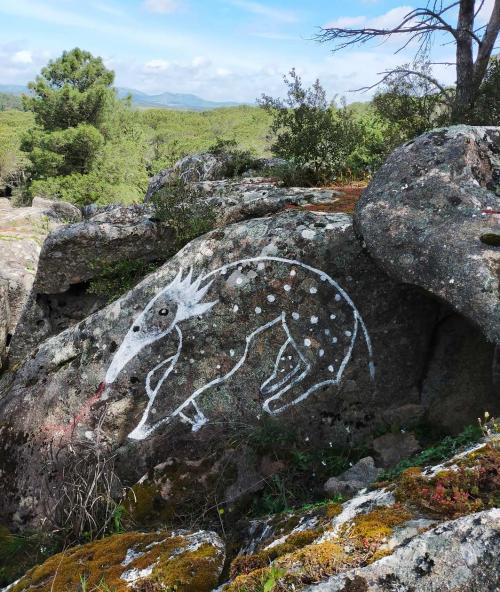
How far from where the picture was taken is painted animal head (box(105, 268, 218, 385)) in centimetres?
662

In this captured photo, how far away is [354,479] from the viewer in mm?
5020

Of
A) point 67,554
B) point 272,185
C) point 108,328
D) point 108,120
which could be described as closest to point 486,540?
point 67,554

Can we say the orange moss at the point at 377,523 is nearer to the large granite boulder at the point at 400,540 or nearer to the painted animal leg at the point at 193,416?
the large granite boulder at the point at 400,540

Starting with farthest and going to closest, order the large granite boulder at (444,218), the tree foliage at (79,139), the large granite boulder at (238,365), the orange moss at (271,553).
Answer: the tree foliage at (79,139), the large granite boulder at (238,365), the large granite boulder at (444,218), the orange moss at (271,553)

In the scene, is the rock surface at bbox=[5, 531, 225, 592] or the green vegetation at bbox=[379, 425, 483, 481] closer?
the rock surface at bbox=[5, 531, 225, 592]

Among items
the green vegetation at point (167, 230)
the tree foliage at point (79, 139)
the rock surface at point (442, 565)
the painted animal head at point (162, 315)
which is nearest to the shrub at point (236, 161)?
the green vegetation at point (167, 230)

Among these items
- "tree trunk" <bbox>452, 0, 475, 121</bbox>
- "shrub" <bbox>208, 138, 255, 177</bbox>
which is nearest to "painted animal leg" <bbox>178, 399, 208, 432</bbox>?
"shrub" <bbox>208, 138, 255, 177</bbox>

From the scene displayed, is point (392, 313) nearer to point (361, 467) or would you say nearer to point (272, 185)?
point (361, 467)

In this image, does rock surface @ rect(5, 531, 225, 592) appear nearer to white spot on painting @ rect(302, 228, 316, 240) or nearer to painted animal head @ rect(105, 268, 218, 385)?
painted animal head @ rect(105, 268, 218, 385)

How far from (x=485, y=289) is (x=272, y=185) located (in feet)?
18.3

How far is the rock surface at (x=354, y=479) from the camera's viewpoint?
4668 mm

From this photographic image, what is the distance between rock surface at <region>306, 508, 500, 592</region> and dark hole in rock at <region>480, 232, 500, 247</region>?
293cm

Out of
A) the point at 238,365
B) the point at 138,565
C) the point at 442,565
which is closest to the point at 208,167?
the point at 238,365

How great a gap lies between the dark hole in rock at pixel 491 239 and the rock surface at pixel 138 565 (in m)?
3.60
